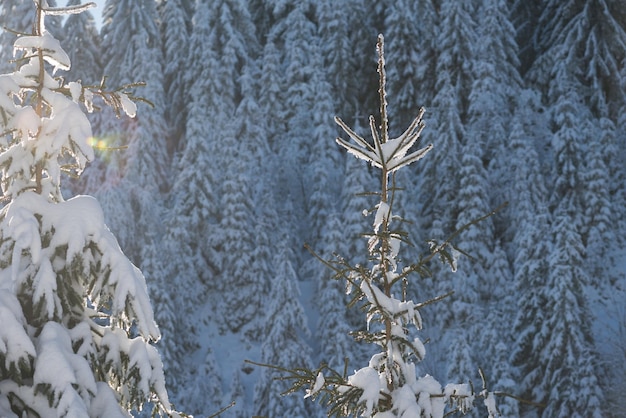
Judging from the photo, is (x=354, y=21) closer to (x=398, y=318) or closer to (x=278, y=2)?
(x=278, y=2)

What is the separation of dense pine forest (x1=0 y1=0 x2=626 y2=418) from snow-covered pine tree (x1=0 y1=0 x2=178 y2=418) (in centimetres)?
2191

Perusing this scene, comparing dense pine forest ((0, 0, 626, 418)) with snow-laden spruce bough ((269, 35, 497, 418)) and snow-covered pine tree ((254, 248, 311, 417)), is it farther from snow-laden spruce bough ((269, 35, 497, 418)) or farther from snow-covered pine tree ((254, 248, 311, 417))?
snow-laden spruce bough ((269, 35, 497, 418))

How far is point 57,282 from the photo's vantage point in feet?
17.7

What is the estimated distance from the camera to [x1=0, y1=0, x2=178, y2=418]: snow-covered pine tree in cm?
499

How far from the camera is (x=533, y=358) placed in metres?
28.1

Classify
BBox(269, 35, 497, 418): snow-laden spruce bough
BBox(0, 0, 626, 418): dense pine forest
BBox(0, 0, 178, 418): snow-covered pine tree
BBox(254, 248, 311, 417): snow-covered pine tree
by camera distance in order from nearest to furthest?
BBox(269, 35, 497, 418): snow-laden spruce bough, BBox(0, 0, 178, 418): snow-covered pine tree, BBox(0, 0, 626, 418): dense pine forest, BBox(254, 248, 311, 417): snow-covered pine tree

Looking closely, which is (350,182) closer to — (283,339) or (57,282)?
(283,339)

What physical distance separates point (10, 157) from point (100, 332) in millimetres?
1633

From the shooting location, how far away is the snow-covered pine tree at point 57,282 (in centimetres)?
499

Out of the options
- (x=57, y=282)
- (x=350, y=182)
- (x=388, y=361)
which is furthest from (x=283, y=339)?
(x=388, y=361)

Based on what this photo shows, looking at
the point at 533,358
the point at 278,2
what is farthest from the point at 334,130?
the point at 533,358

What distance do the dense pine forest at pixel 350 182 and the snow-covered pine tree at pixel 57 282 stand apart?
21.9m

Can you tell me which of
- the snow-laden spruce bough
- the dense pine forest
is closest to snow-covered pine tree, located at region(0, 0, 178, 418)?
the snow-laden spruce bough

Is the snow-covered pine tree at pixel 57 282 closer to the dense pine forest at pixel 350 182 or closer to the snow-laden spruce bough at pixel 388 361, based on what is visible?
the snow-laden spruce bough at pixel 388 361
